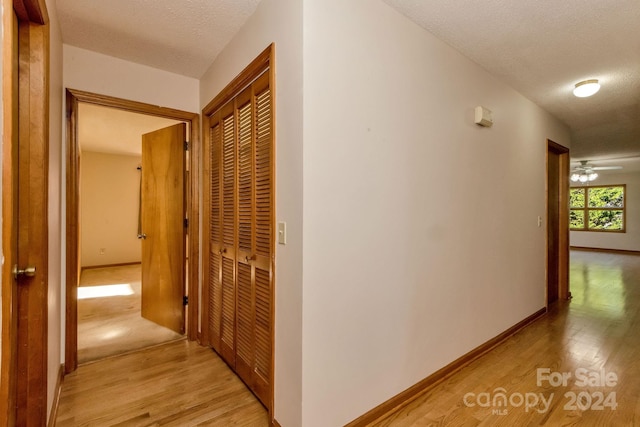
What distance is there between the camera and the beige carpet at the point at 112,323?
262 cm

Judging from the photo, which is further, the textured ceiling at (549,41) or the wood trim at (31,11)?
the textured ceiling at (549,41)

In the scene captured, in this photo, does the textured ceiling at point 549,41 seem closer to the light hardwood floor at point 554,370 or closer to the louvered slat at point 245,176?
the louvered slat at point 245,176

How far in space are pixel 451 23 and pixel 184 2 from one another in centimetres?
167

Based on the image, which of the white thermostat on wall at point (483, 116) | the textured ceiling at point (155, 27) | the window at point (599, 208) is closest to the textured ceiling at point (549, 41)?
the white thermostat on wall at point (483, 116)

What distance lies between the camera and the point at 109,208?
20.3ft

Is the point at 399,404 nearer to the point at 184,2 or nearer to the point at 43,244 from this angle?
the point at 43,244

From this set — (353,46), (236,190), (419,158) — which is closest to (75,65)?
(236,190)

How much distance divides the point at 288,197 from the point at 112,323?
9.59ft

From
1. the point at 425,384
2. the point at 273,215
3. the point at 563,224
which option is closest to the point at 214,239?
the point at 273,215

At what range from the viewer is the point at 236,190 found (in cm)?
213

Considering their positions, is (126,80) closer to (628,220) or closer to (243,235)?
(243,235)

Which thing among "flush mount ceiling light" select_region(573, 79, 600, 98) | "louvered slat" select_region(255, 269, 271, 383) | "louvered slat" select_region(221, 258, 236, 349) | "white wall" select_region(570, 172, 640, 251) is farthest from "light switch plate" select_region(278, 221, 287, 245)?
"white wall" select_region(570, 172, 640, 251)

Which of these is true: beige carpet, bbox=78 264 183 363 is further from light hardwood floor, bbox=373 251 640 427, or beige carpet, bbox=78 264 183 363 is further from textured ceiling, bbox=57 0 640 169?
textured ceiling, bbox=57 0 640 169

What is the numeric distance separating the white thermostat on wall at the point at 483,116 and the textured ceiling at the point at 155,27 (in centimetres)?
182
